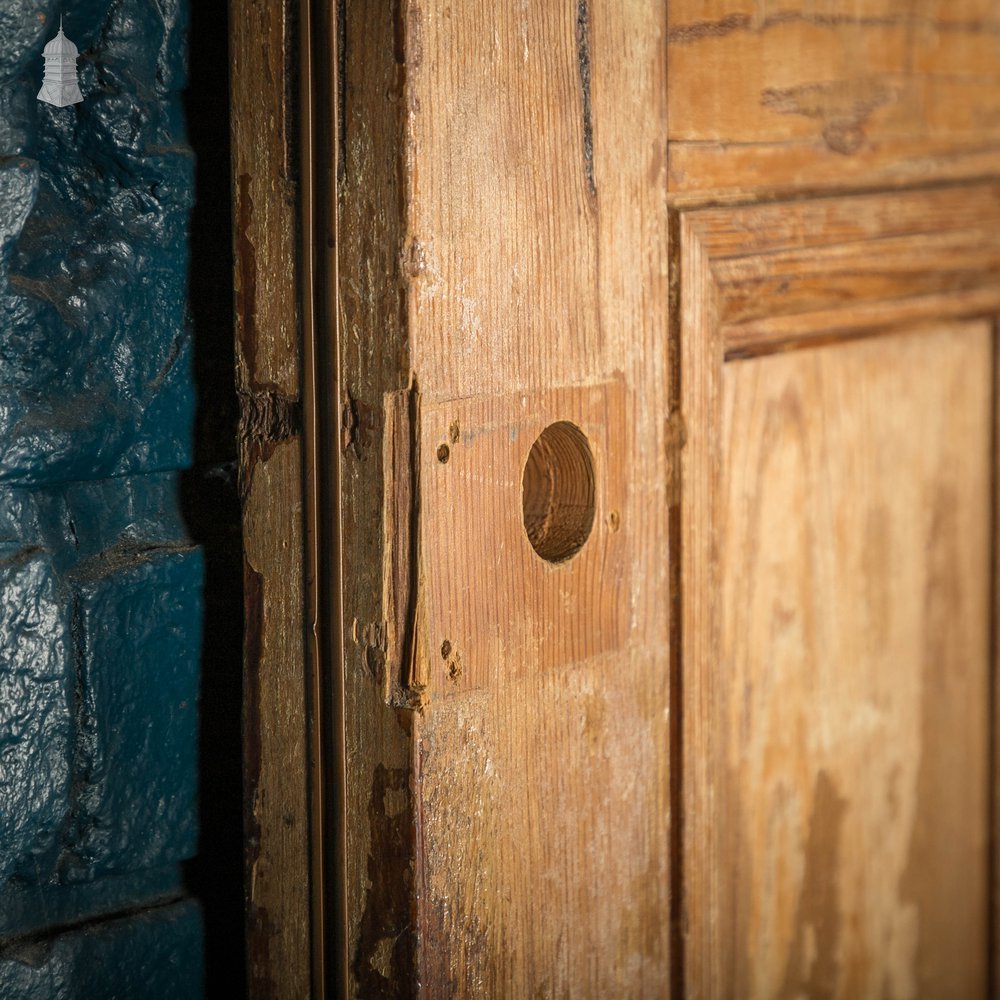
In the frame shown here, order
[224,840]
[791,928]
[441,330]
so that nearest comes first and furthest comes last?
1. [441,330]
2. [224,840]
3. [791,928]

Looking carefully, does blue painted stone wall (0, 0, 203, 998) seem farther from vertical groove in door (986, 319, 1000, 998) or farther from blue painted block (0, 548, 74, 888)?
vertical groove in door (986, 319, 1000, 998)

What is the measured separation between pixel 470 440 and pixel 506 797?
194 millimetres

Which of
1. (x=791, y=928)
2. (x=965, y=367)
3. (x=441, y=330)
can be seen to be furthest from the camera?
(x=965, y=367)

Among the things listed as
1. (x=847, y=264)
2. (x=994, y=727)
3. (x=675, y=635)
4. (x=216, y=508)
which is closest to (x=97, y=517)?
(x=216, y=508)

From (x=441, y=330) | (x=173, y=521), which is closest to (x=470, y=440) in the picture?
(x=441, y=330)

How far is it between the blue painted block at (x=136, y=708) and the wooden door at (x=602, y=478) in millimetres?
53

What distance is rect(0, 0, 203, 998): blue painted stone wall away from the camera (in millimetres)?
651

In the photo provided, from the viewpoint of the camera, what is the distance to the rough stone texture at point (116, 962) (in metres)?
0.67

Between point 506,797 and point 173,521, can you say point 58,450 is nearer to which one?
point 173,521

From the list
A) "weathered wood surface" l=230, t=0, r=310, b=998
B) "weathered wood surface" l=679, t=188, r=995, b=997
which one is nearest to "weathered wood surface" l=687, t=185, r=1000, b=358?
"weathered wood surface" l=679, t=188, r=995, b=997

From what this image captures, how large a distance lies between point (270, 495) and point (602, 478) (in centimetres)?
19

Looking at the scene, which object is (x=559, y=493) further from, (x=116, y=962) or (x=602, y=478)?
(x=116, y=962)

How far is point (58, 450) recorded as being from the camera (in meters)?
0.66

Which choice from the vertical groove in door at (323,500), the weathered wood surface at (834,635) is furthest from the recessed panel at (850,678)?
the vertical groove in door at (323,500)
